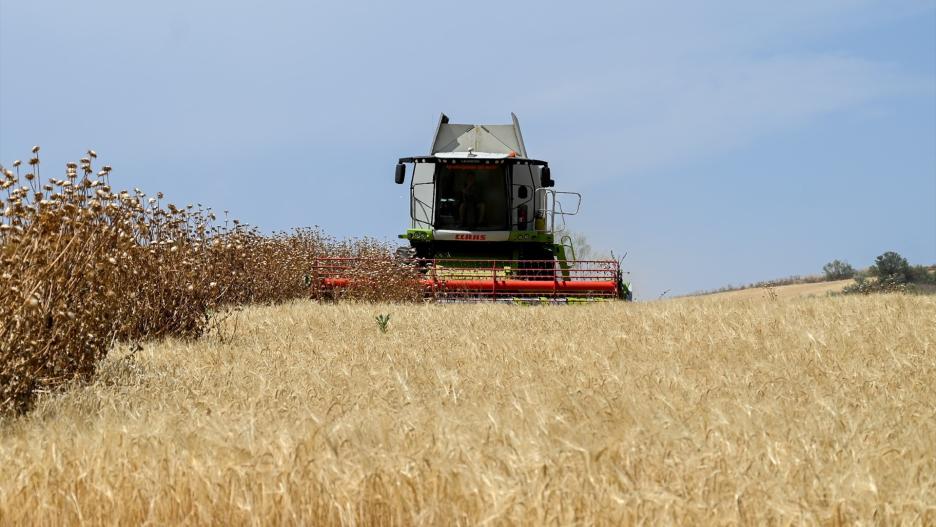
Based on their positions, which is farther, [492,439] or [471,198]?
[471,198]

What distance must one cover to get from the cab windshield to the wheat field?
31.1 feet

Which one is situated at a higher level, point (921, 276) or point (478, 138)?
point (478, 138)

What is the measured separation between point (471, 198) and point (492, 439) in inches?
514

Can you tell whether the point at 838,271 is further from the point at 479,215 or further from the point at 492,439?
the point at 492,439

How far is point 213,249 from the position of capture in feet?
27.9

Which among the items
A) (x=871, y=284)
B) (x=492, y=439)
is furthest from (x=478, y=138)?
(x=492, y=439)

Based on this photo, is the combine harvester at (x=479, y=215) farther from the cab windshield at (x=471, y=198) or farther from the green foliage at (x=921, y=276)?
the green foliage at (x=921, y=276)

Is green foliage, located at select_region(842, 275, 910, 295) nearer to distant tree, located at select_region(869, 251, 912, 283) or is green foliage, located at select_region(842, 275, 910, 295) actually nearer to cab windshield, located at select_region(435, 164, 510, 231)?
distant tree, located at select_region(869, 251, 912, 283)

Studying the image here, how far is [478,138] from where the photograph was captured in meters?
17.8

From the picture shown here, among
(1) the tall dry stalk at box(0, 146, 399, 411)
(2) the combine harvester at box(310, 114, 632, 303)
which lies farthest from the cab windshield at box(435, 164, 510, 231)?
(1) the tall dry stalk at box(0, 146, 399, 411)

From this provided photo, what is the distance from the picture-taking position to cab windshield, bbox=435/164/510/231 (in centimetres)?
1628

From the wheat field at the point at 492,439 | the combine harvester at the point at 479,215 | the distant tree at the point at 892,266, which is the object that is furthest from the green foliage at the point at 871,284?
the wheat field at the point at 492,439

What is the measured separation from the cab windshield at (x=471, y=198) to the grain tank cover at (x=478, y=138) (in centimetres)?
115

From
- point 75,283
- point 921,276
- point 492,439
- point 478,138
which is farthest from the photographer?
point 921,276
